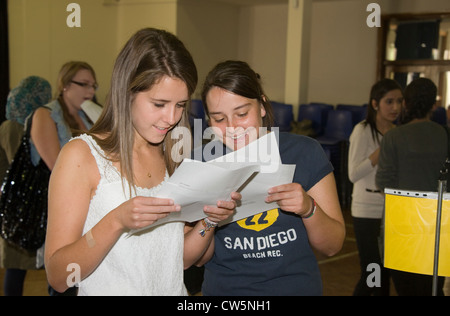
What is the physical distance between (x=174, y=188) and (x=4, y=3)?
8.57 meters

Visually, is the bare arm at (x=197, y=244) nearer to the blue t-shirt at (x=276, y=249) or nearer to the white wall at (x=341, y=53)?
the blue t-shirt at (x=276, y=249)

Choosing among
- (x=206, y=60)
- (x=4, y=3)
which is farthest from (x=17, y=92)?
(x=206, y=60)

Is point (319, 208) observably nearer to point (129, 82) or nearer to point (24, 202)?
point (129, 82)

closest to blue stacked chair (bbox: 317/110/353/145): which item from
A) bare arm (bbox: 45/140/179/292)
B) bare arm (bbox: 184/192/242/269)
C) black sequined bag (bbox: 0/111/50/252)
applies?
black sequined bag (bbox: 0/111/50/252)

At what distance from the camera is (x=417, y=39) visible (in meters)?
9.27

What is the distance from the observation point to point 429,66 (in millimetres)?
9188

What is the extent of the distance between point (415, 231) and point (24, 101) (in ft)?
7.64

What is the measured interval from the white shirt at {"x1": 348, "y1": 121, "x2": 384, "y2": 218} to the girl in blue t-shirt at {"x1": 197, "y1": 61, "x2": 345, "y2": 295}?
5.25 feet

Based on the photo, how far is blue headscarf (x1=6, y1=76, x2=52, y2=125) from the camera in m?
3.03

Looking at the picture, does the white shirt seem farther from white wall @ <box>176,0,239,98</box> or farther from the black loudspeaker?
white wall @ <box>176,0,239,98</box>

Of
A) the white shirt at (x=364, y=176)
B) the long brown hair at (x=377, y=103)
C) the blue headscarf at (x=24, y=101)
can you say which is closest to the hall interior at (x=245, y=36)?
the long brown hair at (x=377, y=103)

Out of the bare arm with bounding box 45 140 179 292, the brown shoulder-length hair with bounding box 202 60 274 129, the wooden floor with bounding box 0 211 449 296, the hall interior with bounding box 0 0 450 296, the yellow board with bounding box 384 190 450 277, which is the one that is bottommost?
the wooden floor with bounding box 0 211 449 296
